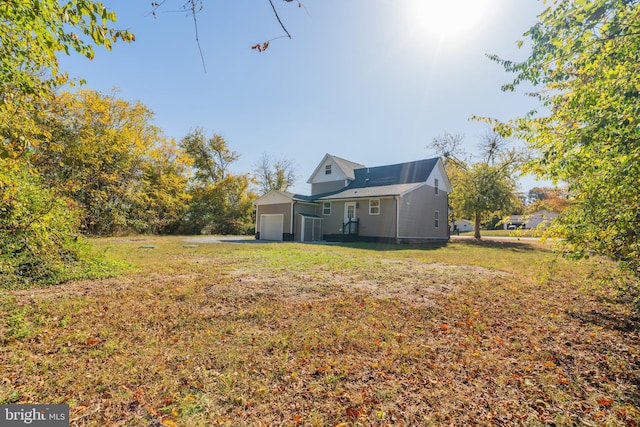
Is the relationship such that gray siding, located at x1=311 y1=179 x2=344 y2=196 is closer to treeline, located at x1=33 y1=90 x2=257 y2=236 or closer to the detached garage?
the detached garage

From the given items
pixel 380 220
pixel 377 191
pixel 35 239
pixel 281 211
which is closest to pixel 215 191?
pixel 281 211

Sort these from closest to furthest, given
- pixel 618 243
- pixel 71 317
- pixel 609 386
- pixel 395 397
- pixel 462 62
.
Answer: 1. pixel 395 397
2. pixel 609 386
3. pixel 618 243
4. pixel 71 317
5. pixel 462 62

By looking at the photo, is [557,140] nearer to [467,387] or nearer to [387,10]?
[387,10]

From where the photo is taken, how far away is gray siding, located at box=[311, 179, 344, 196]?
23297mm

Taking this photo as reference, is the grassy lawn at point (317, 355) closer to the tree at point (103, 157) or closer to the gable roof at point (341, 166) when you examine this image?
the tree at point (103, 157)

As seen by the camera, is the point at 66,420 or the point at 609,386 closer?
the point at 66,420

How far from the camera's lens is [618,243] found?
368 centimetres

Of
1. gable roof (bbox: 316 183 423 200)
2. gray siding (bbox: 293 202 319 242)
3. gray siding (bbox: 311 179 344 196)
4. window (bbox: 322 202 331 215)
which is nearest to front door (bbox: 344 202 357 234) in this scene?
gable roof (bbox: 316 183 423 200)

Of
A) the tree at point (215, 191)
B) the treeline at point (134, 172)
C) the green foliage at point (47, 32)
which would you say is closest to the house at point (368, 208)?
the tree at point (215, 191)

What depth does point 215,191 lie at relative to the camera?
2872 cm

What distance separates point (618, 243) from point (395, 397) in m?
3.72

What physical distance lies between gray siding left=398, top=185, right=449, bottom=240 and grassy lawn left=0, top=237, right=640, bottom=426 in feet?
41.4

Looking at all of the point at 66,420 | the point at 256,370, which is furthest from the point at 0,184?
the point at 256,370

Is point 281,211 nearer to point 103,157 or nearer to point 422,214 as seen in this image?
point 422,214
